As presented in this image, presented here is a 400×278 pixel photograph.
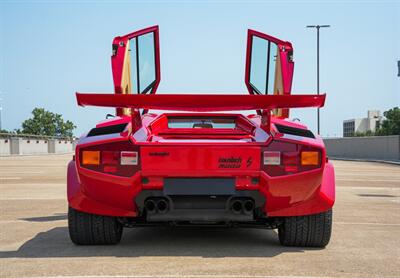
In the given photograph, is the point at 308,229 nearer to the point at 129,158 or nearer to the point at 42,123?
the point at 129,158

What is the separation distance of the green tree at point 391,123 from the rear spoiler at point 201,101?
99.1 metres

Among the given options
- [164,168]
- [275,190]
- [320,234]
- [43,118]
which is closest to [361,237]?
[320,234]

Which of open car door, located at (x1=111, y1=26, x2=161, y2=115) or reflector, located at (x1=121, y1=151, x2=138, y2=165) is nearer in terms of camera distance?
reflector, located at (x1=121, y1=151, x2=138, y2=165)

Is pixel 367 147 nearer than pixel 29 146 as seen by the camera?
Yes

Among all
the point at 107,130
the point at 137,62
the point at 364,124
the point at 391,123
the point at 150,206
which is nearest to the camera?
the point at 150,206

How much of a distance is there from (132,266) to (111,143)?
1.04m

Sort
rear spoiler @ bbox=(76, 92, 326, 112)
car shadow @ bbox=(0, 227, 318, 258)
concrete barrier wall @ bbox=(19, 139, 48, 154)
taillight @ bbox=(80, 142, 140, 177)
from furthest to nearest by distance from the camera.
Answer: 1. concrete barrier wall @ bbox=(19, 139, 48, 154)
2. car shadow @ bbox=(0, 227, 318, 258)
3. taillight @ bbox=(80, 142, 140, 177)
4. rear spoiler @ bbox=(76, 92, 326, 112)

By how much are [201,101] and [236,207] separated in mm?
935

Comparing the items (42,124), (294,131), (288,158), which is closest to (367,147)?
(294,131)

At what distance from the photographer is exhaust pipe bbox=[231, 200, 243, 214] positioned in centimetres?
460

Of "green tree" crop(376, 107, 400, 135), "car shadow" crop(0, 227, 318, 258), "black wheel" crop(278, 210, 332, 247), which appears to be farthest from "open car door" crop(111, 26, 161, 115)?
"green tree" crop(376, 107, 400, 135)

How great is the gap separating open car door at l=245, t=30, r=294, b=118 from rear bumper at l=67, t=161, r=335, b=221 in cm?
204

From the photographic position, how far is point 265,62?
663 cm

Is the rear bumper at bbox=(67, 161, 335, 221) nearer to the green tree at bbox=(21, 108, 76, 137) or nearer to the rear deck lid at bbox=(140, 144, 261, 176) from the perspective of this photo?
the rear deck lid at bbox=(140, 144, 261, 176)
